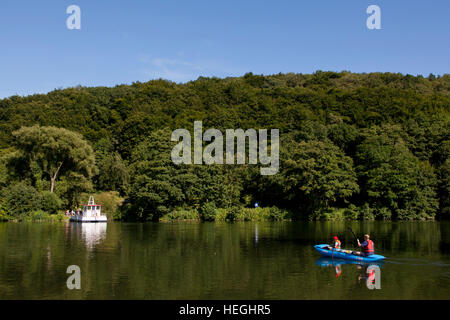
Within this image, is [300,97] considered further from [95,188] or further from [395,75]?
[95,188]

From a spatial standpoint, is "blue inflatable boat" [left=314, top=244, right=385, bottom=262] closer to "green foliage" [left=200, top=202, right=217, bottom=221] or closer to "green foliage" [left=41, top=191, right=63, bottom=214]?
"green foliage" [left=200, top=202, right=217, bottom=221]

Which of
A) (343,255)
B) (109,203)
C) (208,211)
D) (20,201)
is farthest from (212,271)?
(109,203)

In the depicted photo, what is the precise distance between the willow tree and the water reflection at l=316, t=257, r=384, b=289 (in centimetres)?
4776

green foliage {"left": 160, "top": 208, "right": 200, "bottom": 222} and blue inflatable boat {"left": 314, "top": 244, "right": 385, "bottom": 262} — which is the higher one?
blue inflatable boat {"left": 314, "top": 244, "right": 385, "bottom": 262}

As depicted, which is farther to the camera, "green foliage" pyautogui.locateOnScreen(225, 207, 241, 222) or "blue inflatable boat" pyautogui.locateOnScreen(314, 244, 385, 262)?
"green foliage" pyautogui.locateOnScreen(225, 207, 241, 222)

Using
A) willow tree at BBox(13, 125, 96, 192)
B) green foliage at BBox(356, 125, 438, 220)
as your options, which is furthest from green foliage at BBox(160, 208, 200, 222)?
green foliage at BBox(356, 125, 438, 220)

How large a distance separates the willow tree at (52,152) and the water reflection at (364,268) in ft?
157

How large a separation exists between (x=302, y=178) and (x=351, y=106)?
125 ft

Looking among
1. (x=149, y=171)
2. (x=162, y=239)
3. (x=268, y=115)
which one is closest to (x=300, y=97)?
(x=268, y=115)

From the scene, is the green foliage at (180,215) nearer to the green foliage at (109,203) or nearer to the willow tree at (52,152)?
the green foliage at (109,203)

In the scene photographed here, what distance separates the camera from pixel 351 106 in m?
95.5

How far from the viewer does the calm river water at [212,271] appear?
54.3 feet

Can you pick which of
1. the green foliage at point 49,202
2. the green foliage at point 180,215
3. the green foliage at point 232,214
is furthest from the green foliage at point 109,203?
the green foliage at point 232,214

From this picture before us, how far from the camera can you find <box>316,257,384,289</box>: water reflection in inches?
740
